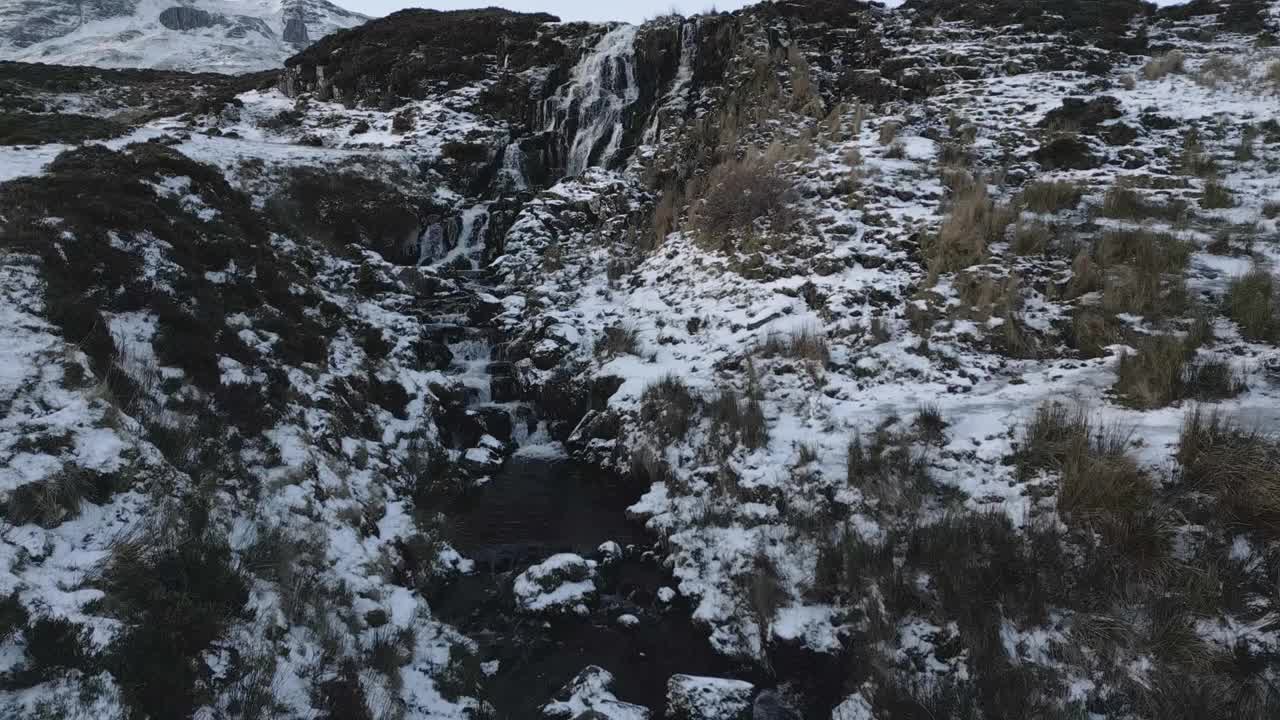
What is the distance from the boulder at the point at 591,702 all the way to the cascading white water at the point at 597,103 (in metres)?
17.0

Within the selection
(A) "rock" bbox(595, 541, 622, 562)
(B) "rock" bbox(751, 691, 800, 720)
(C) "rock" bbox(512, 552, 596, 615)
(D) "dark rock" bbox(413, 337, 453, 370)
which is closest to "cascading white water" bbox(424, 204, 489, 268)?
(D) "dark rock" bbox(413, 337, 453, 370)

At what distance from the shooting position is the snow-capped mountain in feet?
187

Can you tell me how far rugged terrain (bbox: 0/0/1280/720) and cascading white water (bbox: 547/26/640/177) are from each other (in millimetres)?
5170

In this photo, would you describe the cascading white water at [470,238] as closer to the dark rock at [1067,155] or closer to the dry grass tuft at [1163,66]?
the dark rock at [1067,155]

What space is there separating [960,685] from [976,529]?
1.41m

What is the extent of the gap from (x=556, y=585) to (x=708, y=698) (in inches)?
88.1

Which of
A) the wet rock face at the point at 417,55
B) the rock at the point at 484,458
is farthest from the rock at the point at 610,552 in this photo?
the wet rock face at the point at 417,55

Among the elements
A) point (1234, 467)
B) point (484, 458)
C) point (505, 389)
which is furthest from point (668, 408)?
point (1234, 467)

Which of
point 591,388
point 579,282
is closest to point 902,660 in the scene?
point 591,388

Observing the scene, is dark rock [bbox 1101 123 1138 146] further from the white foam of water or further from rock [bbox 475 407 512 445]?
the white foam of water

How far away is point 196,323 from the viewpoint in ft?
25.8

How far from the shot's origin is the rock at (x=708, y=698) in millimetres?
5367

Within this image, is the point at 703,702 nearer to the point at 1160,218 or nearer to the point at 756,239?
the point at 756,239

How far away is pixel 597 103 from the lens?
2172 centimetres
